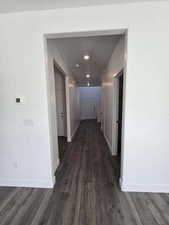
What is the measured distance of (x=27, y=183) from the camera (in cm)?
204

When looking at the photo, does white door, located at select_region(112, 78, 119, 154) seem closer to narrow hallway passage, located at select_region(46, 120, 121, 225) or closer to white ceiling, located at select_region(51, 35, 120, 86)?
narrow hallway passage, located at select_region(46, 120, 121, 225)

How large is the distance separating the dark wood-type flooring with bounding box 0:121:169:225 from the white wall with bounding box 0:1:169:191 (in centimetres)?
19

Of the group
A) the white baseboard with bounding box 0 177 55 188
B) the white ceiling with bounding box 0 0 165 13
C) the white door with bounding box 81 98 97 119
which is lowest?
the white baseboard with bounding box 0 177 55 188

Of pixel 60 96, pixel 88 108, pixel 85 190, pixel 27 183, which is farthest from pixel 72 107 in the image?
pixel 88 108

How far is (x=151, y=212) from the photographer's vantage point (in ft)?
5.13

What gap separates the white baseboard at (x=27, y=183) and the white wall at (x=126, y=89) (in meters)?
0.02

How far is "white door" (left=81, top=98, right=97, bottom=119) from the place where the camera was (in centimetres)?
923

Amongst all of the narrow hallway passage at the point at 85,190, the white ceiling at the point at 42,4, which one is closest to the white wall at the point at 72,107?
the narrow hallway passage at the point at 85,190

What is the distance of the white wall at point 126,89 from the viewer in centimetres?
165

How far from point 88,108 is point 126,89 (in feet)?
24.8

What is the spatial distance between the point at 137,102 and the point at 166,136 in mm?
672

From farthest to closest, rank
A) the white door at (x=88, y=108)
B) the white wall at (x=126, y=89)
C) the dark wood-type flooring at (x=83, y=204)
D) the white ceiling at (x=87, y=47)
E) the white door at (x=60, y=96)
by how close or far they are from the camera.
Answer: the white door at (x=88, y=108)
the white door at (x=60, y=96)
the white ceiling at (x=87, y=47)
the white wall at (x=126, y=89)
the dark wood-type flooring at (x=83, y=204)

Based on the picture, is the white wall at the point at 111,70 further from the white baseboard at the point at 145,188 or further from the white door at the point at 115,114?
the white baseboard at the point at 145,188

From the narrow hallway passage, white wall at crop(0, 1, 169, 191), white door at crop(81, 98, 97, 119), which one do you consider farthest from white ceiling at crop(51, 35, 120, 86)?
white door at crop(81, 98, 97, 119)
